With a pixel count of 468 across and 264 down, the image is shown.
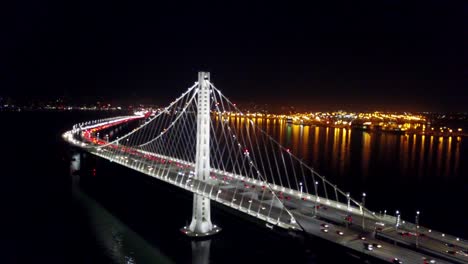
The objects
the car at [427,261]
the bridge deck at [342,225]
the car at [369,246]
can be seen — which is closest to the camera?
the car at [427,261]

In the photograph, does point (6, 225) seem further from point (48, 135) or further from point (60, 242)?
point (48, 135)

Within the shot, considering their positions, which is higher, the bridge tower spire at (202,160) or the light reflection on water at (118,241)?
the bridge tower spire at (202,160)

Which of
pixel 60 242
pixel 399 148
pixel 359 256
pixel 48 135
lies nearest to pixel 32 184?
pixel 60 242

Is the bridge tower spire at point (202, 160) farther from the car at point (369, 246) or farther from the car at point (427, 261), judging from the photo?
the car at point (427, 261)

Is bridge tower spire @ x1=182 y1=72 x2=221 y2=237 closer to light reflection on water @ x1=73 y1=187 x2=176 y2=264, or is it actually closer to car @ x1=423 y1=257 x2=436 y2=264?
light reflection on water @ x1=73 y1=187 x2=176 y2=264

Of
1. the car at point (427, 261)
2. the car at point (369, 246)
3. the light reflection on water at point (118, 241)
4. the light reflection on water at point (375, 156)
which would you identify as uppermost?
the car at point (369, 246)

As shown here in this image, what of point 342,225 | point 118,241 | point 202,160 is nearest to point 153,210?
point 118,241

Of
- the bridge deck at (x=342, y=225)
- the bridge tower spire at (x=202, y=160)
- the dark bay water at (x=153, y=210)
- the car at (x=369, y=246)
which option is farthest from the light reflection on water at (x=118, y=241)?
the car at (x=369, y=246)
